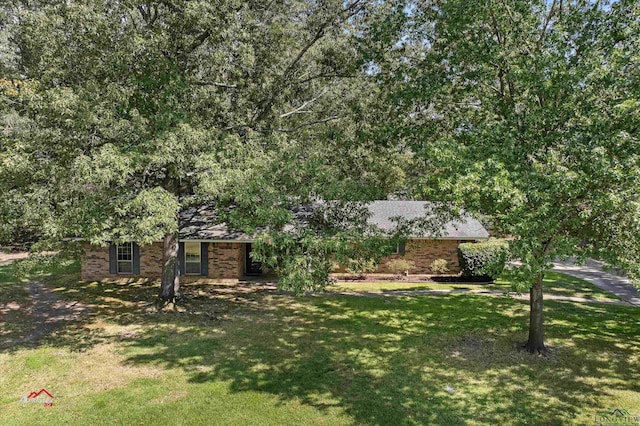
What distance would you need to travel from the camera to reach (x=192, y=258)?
788 inches

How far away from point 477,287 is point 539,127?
11.5m

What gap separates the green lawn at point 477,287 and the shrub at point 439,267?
3.64 ft

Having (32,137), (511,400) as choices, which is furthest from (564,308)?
(32,137)

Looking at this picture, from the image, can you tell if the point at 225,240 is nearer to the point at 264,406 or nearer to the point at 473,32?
the point at 264,406

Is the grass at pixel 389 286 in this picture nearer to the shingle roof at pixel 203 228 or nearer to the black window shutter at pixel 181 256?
the shingle roof at pixel 203 228

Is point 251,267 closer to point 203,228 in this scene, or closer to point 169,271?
point 203,228

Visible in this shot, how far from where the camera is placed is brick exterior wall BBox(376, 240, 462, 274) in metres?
21.2

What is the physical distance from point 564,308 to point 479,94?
371 inches

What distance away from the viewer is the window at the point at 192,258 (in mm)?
19906

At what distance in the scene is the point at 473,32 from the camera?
37.1 ft

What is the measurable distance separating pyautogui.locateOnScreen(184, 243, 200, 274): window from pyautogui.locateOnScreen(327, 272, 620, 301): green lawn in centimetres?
637

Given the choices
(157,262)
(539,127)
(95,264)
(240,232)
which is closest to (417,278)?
(240,232)

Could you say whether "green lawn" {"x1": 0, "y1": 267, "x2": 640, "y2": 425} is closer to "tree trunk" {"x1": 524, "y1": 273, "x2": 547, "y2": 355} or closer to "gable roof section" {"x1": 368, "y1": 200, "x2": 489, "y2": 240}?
"tree trunk" {"x1": 524, "y1": 273, "x2": 547, "y2": 355}

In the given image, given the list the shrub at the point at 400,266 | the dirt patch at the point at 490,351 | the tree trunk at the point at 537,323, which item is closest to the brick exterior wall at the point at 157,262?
the shrub at the point at 400,266
